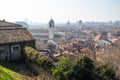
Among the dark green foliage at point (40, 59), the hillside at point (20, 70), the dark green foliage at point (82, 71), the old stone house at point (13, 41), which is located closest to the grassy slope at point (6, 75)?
the hillside at point (20, 70)

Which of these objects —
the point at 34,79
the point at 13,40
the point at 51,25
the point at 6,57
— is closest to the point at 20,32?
the point at 13,40

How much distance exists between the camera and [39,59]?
1697cm

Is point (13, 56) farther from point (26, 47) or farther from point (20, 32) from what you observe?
point (20, 32)

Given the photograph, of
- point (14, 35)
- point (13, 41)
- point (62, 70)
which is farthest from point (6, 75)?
point (14, 35)

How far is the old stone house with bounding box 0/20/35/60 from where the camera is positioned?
19.5m

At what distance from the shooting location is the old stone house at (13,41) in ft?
64.0

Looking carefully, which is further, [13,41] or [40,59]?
[13,41]

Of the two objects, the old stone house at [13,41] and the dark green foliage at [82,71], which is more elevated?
the old stone house at [13,41]

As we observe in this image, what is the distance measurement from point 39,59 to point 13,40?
4.43 metres

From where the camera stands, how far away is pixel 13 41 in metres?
20.2

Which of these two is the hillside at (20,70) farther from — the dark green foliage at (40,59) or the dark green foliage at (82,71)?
the dark green foliage at (82,71)

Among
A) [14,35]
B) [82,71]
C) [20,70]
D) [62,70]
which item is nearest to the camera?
[62,70]

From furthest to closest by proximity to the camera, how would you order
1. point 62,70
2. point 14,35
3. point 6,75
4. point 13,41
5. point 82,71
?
1. point 14,35
2. point 13,41
3. point 82,71
4. point 62,70
5. point 6,75

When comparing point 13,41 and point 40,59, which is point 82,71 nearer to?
point 40,59
